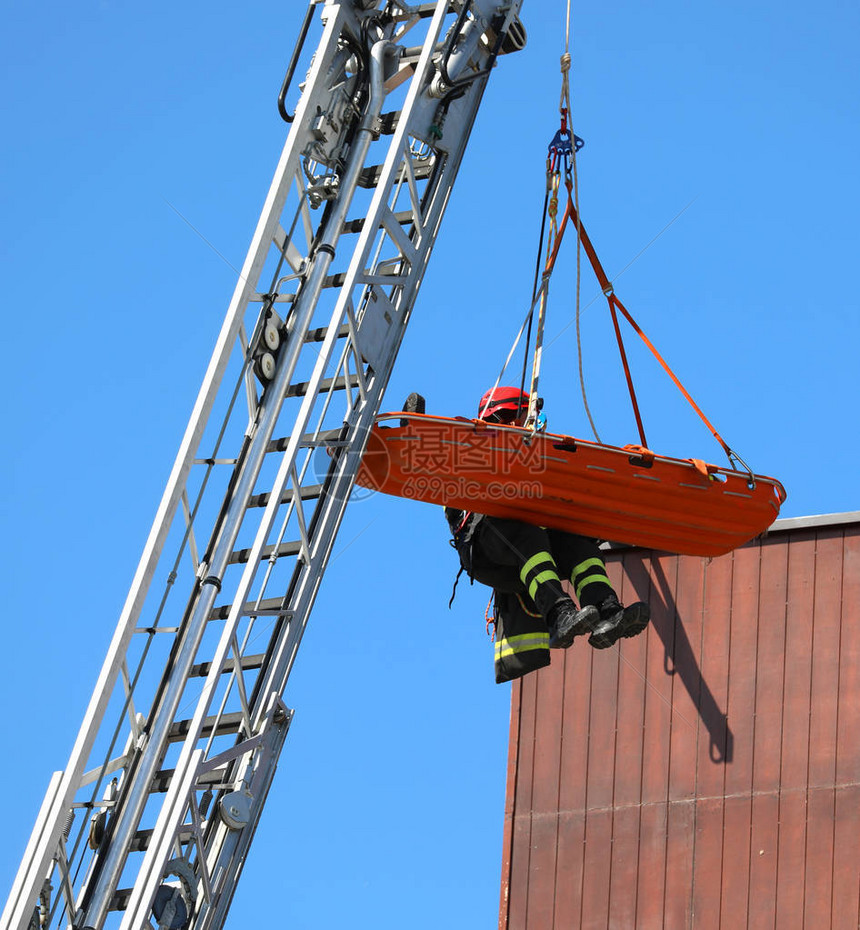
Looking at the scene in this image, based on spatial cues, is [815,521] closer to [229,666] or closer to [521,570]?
[521,570]

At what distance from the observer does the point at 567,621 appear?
9156 millimetres

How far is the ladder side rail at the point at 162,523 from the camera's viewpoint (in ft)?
25.6

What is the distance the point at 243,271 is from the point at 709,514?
3.46 metres

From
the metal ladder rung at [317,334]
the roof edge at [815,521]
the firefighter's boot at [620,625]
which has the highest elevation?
the roof edge at [815,521]

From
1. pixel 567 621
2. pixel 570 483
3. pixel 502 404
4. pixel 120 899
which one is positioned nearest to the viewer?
pixel 120 899

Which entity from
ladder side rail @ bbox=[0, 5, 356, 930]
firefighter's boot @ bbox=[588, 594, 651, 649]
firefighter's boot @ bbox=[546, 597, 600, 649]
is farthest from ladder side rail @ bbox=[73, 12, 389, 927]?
firefighter's boot @ bbox=[588, 594, 651, 649]

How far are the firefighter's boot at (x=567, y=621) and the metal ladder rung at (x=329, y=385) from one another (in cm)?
183

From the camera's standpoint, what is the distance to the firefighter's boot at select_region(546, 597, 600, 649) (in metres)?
9.04

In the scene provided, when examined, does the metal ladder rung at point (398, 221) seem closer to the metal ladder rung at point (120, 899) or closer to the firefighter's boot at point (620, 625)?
the firefighter's boot at point (620, 625)

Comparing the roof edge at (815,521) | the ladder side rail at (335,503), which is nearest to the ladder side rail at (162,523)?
the ladder side rail at (335,503)

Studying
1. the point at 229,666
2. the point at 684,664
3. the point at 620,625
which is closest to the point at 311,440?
the point at 229,666

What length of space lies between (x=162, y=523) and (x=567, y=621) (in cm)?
249

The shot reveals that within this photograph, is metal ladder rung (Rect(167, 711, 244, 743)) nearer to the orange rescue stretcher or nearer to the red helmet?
the orange rescue stretcher

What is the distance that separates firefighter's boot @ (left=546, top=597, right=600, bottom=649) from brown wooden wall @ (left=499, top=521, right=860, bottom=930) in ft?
11.1
